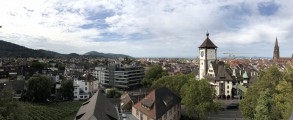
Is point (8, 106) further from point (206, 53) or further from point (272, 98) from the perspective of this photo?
point (206, 53)

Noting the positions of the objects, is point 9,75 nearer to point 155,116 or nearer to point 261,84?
point 155,116

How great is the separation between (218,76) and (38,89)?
5262cm

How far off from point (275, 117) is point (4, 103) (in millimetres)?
36078

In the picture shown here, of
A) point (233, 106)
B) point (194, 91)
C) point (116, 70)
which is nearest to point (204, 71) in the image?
point (233, 106)

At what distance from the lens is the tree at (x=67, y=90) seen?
82.4 meters

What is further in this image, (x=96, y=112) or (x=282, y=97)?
(x=282, y=97)

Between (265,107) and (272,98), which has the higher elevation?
(272,98)

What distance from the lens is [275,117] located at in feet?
120

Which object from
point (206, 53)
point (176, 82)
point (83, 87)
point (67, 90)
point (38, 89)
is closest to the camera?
point (176, 82)

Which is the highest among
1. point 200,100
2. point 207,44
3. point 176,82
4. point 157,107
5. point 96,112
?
point 207,44

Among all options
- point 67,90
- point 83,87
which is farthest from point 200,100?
point 83,87

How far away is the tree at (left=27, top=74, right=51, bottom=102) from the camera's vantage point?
76.2 m

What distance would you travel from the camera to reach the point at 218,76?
77.3 metres

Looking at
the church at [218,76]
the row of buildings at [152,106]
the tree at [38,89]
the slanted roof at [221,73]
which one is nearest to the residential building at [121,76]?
the tree at [38,89]
